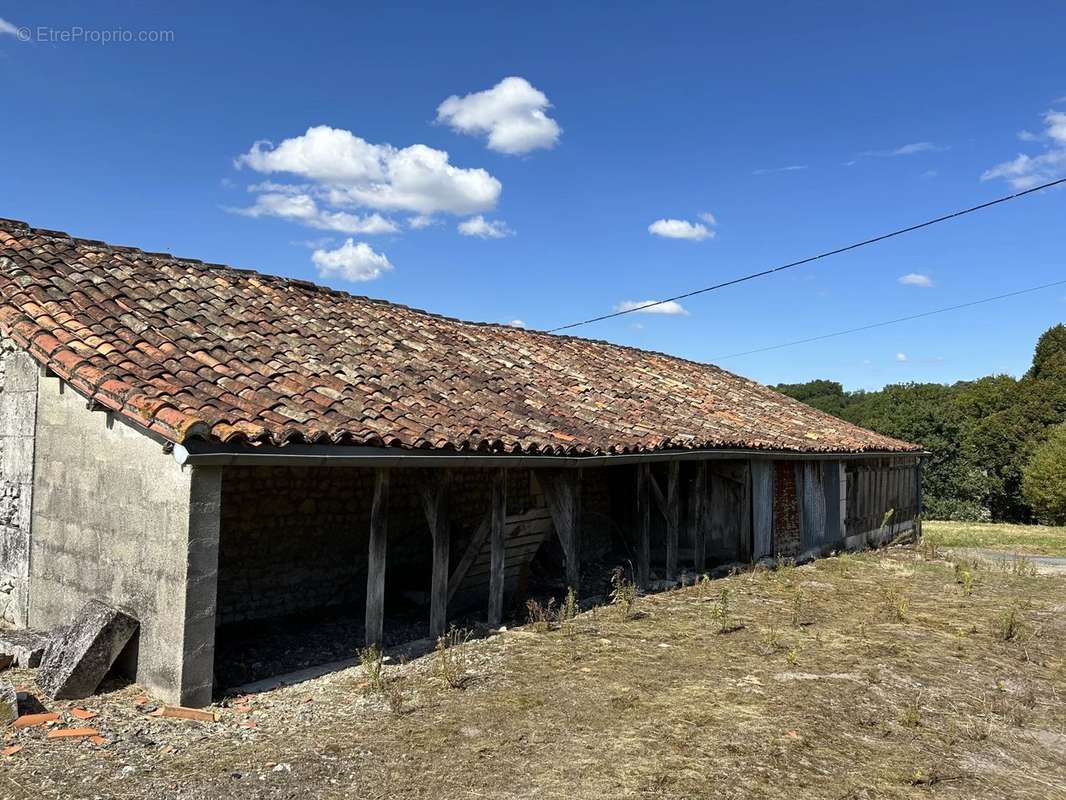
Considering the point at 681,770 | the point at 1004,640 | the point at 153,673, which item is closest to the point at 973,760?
the point at 681,770

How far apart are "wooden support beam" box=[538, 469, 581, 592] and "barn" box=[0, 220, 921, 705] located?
1.1 inches

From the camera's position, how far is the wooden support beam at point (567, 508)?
10.2 metres

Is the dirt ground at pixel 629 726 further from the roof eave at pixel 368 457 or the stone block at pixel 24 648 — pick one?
the roof eave at pixel 368 457

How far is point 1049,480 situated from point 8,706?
1460 inches

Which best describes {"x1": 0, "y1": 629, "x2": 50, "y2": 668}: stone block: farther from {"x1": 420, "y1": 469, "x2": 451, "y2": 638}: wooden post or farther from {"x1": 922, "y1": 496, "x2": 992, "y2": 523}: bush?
{"x1": 922, "y1": 496, "x2": 992, "y2": 523}: bush

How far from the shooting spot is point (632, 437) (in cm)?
1067

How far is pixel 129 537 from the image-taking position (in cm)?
656

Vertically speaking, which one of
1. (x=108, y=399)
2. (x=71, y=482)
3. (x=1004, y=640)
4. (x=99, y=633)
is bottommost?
(x=1004, y=640)

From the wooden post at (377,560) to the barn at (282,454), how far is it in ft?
0.07

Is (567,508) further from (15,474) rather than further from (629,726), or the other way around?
(15,474)

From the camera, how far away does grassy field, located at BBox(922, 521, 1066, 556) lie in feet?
68.8

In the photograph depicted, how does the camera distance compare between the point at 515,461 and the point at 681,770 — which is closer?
the point at 681,770

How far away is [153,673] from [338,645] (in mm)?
2341

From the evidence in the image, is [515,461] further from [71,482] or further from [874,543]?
[874,543]
